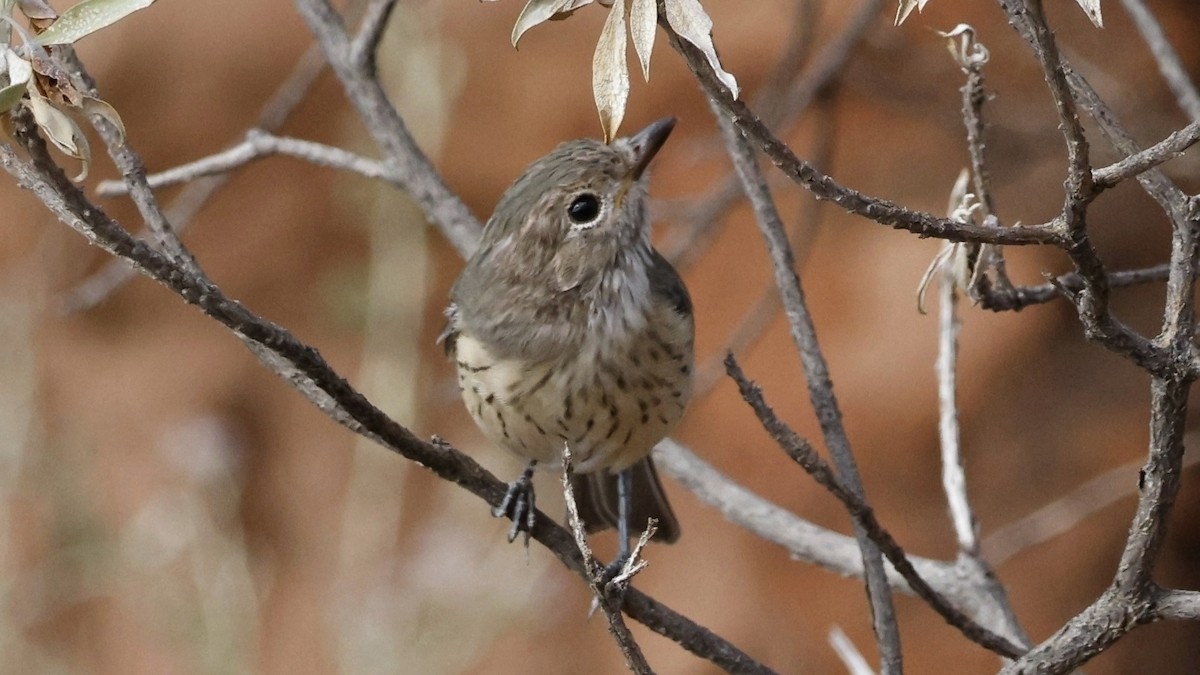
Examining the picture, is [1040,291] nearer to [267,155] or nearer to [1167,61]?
[1167,61]

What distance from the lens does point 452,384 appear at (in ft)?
13.4

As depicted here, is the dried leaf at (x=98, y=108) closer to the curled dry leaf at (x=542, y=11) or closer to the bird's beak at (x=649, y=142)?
the curled dry leaf at (x=542, y=11)

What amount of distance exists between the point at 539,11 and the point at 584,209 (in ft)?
3.84

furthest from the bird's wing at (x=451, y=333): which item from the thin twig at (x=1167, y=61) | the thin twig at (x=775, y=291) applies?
the thin twig at (x=1167, y=61)

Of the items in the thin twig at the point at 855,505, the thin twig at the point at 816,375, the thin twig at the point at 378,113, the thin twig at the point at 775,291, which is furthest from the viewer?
the thin twig at the point at 775,291

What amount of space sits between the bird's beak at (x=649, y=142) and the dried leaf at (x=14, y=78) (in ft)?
4.12

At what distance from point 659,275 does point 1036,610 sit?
7.66 feet

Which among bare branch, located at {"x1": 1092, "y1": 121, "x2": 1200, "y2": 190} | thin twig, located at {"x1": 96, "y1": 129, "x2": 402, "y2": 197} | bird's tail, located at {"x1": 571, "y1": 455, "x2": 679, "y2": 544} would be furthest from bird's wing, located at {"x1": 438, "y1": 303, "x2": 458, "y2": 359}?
bare branch, located at {"x1": 1092, "y1": 121, "x2": 1200, "y2": 190}

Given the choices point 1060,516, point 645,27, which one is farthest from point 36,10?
point 1060,516

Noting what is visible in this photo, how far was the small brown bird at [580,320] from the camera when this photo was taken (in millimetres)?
2264

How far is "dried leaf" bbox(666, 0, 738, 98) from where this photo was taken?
1022mm

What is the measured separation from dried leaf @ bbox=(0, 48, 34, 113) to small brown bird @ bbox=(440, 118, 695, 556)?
1264mm

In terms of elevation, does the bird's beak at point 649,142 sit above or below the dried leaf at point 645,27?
above

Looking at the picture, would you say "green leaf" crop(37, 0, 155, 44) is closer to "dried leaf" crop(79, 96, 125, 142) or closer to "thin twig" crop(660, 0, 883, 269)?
"dried leaf" crop(79, 96, 125, 142)
